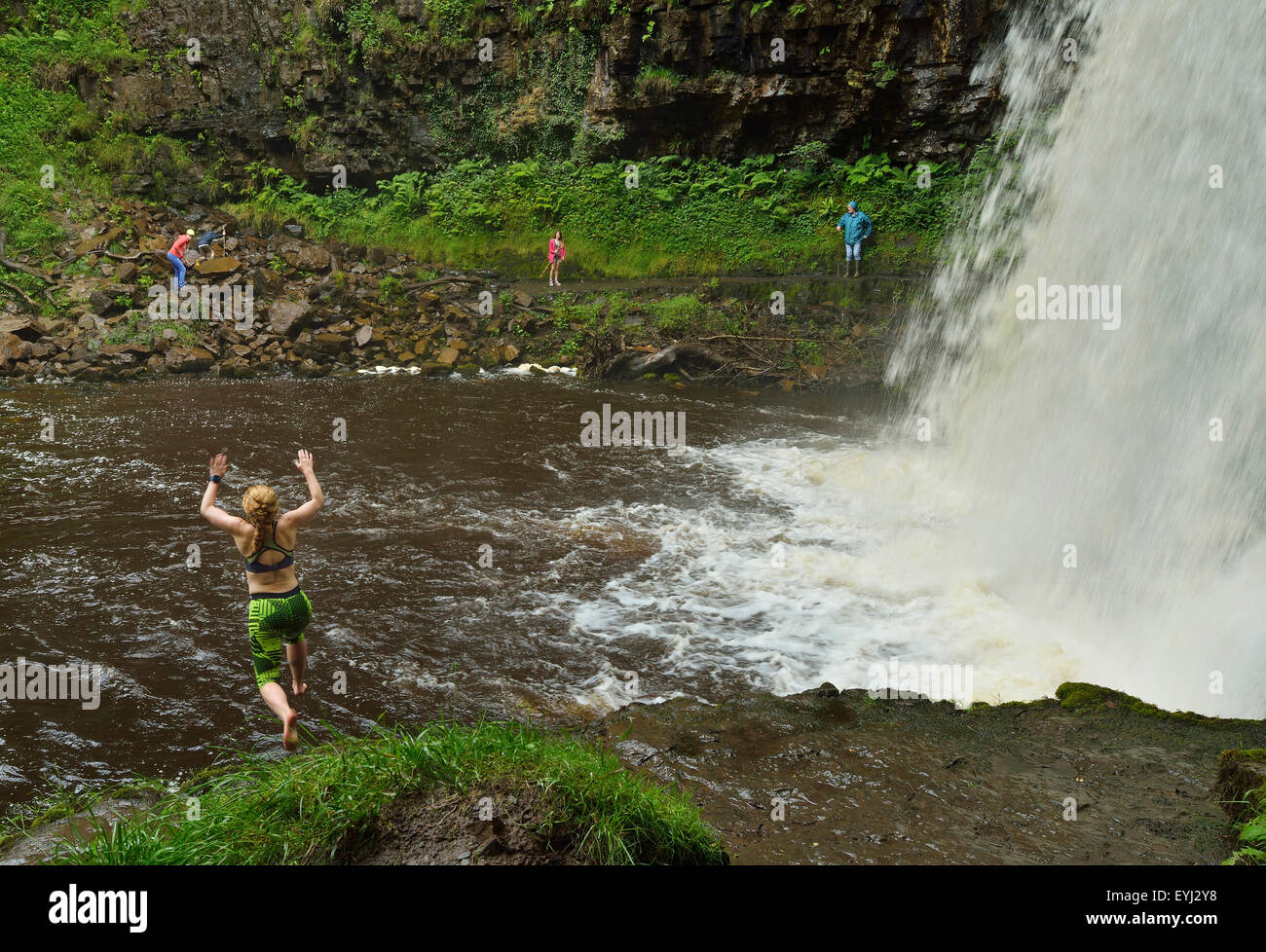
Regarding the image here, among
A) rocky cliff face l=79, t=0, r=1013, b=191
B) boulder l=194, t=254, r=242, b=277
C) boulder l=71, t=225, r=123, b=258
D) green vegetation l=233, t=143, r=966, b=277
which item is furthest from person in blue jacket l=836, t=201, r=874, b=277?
boulder l=71, t=225, r=123, b=258

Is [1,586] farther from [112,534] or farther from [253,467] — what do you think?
[253,467]

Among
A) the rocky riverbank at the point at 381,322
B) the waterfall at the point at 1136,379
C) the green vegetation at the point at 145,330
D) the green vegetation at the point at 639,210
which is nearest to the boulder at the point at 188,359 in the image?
the rocky riverbank at the point at 381,322

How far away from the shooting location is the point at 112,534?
10.1 metres

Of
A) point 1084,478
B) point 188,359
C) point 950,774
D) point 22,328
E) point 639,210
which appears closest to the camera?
point 950,774

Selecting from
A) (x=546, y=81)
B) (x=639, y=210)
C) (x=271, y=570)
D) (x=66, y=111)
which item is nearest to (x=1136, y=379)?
(x=271, y=570)

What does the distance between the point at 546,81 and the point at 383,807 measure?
26.9 m

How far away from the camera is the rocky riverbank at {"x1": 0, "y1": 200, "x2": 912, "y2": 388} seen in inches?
775

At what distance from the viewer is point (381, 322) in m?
22.1

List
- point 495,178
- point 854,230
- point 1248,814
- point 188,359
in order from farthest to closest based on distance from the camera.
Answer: point 495,178
point 854,230
point 188,359
point 1248,814

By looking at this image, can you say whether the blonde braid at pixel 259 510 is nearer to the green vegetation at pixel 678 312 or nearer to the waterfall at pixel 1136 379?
the waterfall at pixel 1136 379

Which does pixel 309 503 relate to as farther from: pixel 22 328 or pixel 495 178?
pixel 495 178

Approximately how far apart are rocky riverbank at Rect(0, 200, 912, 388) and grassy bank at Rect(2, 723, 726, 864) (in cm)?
1638

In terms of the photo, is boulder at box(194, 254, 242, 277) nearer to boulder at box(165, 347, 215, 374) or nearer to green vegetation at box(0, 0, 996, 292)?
boulder at box(165, 347, 215, 374)

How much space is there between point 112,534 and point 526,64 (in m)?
21.9
